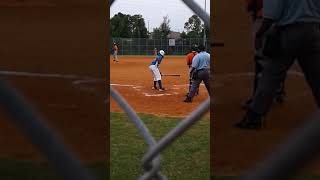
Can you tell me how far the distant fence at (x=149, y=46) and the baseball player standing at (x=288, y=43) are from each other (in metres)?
38.3

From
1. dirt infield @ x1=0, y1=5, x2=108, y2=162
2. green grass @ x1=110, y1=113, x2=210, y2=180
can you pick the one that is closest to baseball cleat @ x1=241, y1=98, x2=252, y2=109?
dirt infield @ x1=0, y1=5, x2=108, y2=162

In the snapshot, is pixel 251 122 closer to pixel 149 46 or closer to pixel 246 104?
pixel 246 104

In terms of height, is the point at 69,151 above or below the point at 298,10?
below

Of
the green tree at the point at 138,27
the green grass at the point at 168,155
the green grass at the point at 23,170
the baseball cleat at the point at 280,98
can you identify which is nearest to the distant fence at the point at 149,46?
the green tree at the point at 138,27

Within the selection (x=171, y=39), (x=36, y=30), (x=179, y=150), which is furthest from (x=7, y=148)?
(x=171, y=39)

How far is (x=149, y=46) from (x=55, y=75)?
140ft

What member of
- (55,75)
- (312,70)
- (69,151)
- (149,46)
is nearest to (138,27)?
(149,46)

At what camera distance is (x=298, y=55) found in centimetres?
108

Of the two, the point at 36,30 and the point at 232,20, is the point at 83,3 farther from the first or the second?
the point at 232,20

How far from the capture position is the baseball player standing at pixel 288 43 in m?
1.05

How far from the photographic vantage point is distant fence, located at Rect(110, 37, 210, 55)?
41.1m

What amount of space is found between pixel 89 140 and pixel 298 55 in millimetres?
548

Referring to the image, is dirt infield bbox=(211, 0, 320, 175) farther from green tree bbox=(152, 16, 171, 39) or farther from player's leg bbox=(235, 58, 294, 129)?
green tree bbox=(152, 16, 171, 39)

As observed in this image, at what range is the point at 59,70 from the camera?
1.22 m
